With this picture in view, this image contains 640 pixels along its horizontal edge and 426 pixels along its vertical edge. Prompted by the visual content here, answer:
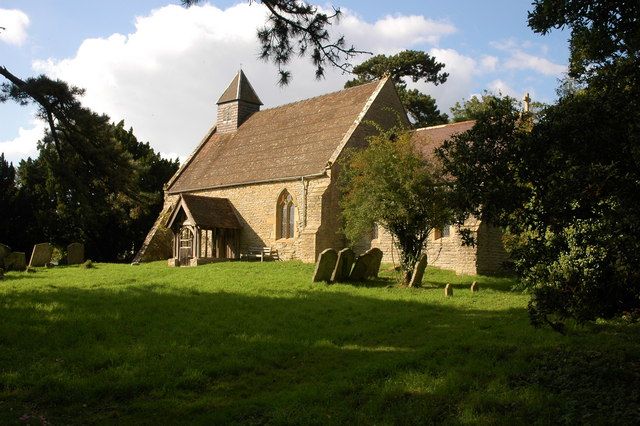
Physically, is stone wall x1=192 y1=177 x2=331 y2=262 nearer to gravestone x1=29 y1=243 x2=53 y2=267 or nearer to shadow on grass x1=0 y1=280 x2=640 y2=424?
gravestone x1=29 y1=243 x2=53 y2=267

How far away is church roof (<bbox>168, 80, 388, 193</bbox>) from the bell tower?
0.64 m

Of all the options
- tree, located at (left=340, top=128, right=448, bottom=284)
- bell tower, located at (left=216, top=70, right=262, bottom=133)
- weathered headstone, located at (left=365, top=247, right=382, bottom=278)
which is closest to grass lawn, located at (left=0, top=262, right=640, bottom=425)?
tree, located at (left=340, top=128, right=448, bottom=284)

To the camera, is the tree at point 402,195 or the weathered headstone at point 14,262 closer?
the tree at point 402,195

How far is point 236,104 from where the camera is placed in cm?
3484

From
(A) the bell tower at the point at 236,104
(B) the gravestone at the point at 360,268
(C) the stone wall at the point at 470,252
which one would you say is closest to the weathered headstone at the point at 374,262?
(B) the gravestone at the point at 360,268

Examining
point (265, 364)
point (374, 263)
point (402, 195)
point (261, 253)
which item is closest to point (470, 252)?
point (374, 263)

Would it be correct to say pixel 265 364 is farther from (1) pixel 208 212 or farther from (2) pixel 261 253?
(1) pixel 208 212

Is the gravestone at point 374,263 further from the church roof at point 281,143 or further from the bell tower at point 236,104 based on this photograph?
the bell tower at point 236,104

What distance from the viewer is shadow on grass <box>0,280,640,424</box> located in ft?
21.8

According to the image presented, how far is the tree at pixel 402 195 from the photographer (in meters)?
17.3

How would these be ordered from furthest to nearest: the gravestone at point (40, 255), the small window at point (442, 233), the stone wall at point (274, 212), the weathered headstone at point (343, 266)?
the stone wall at point (274, 212) → the gravestone at point (40, 255) → the small window at point (442, 233) → the weathered headstone at point (343, 266)

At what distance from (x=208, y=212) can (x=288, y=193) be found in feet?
13.6

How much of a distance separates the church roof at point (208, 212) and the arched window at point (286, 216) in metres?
2.54

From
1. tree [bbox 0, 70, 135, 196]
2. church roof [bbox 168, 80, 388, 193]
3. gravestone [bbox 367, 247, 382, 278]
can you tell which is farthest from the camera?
church roof [bbox 168, 80, 388, 193]
